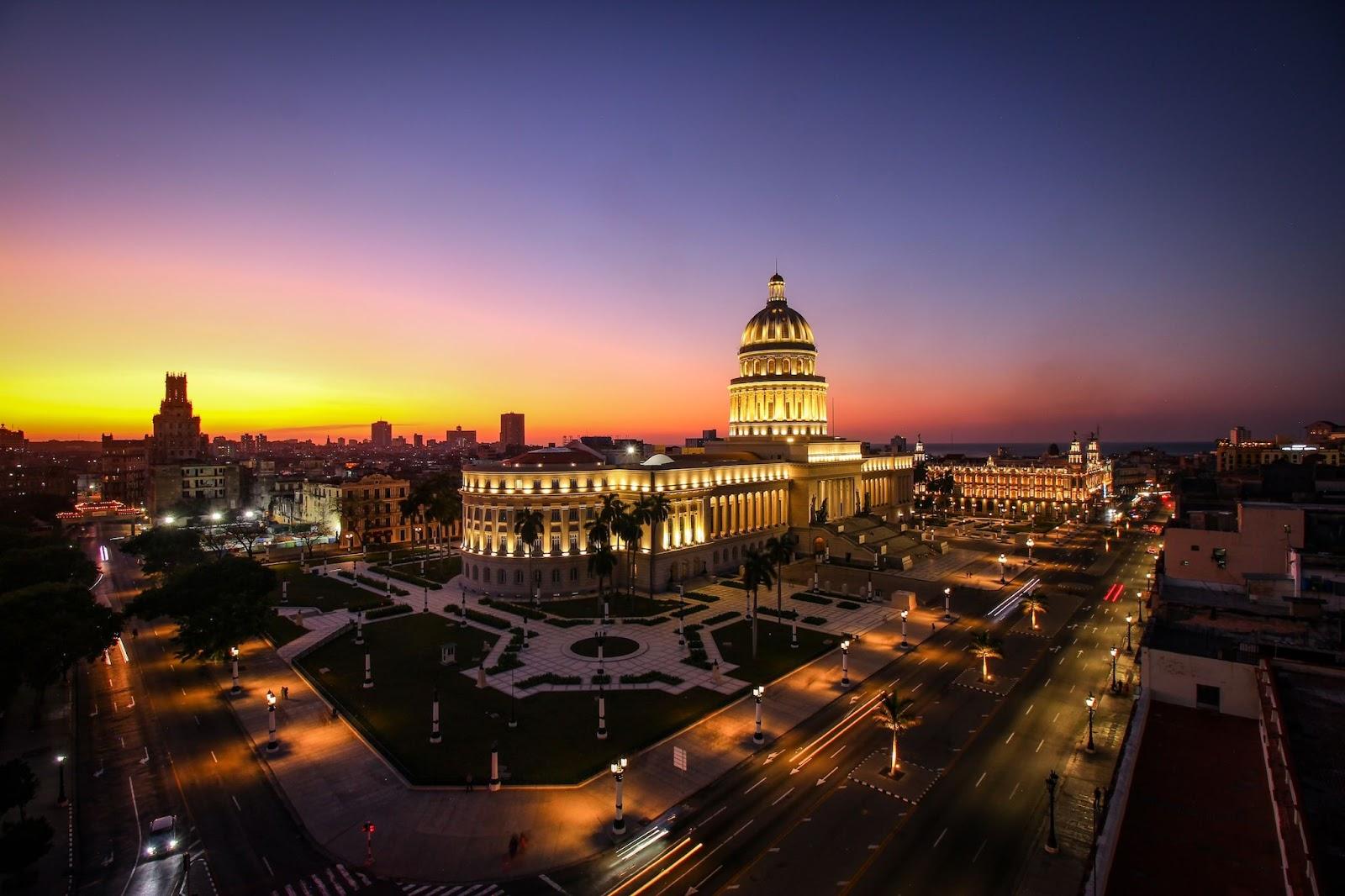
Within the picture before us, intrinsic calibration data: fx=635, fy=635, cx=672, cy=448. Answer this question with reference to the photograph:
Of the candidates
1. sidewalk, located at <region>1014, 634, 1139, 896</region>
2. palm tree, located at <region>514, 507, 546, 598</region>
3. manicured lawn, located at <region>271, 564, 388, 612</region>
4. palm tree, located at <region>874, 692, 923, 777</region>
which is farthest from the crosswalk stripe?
manicured lawn, located at <region>271, 564, 388, 612</region>

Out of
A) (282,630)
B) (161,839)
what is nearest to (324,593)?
(282,630)

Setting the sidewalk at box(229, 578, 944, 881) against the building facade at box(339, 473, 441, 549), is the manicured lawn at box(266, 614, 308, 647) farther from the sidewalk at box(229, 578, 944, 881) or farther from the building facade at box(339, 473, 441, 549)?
the building facade at box(339, 473, 441, 549)

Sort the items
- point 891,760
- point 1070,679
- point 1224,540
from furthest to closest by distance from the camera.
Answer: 1. point 1224,540
2. point 1070,679
3. point 891,760

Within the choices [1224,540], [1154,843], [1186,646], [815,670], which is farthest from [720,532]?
[1154,843]

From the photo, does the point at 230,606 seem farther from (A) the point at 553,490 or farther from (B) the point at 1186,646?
(B) the point at 1186,646

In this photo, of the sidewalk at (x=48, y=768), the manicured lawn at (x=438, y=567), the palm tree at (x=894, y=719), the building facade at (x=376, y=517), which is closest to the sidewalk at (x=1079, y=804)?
the palm tree at (x=894, y=719)

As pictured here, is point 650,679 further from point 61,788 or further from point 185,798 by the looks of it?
point 61,788
